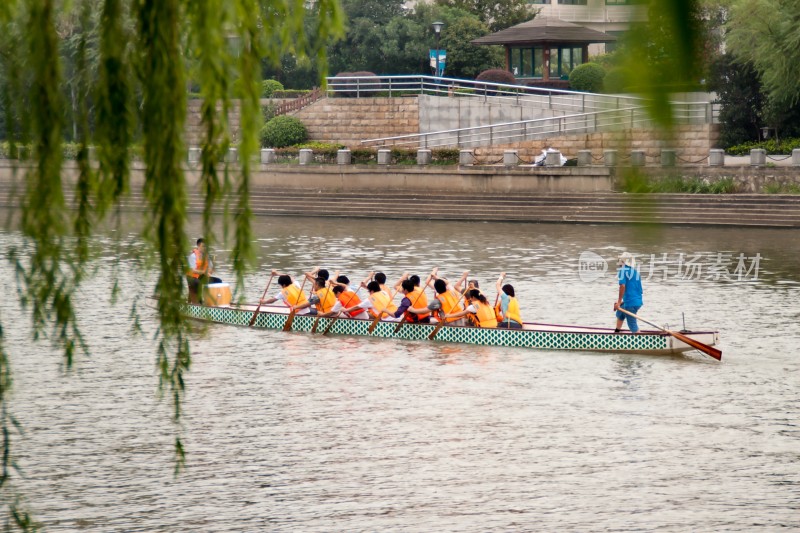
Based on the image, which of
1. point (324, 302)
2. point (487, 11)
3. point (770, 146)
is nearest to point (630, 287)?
point (324, 302)

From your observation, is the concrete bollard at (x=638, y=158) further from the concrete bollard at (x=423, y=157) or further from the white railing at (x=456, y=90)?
the white railing at (x=456, y=90)

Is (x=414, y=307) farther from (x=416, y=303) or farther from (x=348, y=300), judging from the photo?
(x=348, y=300)

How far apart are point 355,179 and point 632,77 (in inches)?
1490

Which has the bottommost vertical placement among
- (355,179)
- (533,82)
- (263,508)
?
(263,508)

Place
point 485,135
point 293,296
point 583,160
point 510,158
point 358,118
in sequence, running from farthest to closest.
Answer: point 358,118 → point 485,135 → point 510,158 → point 583,160 → point 293,296

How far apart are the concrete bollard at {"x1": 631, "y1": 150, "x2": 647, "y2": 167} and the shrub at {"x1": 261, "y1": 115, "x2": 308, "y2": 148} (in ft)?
136

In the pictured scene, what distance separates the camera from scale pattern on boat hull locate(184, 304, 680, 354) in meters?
18.0

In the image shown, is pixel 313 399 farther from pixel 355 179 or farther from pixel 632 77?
pixel 355 179

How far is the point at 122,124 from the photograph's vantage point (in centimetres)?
377

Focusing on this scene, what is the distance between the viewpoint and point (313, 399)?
51.9 feet

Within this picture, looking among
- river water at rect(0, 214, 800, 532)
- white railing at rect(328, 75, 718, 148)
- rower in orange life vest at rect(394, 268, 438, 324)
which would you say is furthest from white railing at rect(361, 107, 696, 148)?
rower in orange life vest at rect(394, 268, 438, 324)

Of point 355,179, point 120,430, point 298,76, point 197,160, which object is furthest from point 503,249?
point 197,160

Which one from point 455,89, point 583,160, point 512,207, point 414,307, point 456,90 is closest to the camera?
point 414,307

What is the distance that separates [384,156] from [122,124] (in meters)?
35.6
